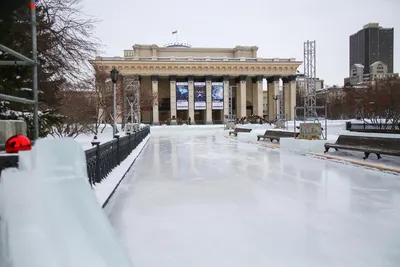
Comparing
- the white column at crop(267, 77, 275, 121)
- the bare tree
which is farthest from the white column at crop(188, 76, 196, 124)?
the bare tree

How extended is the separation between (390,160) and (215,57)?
3066 inches

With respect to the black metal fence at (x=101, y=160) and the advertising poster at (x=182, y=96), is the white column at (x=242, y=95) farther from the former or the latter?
the black metal fence at (x=101, y=160)

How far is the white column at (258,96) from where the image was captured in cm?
8681

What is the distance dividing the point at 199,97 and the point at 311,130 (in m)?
65.5

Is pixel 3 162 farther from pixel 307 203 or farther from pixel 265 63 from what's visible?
pixel 265 63

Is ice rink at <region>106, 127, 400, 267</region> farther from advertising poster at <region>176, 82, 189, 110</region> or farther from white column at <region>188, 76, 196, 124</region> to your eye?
white column at <region>188, 76, 196, 124</region>

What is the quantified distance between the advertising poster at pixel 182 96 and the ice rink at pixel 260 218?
69.9 metres

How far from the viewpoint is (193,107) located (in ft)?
266

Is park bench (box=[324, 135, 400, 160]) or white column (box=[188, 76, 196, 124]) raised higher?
white column (box=[188, 76, 196, 124])

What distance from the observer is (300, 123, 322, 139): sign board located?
16078 mm

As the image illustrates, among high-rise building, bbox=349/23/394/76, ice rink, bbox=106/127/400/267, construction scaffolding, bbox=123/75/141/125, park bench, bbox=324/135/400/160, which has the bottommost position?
ice rink, bbox=106/127/400/267

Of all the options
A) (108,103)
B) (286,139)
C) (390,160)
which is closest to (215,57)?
(108,103)

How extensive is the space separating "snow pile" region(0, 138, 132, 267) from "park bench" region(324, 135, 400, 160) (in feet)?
35.3

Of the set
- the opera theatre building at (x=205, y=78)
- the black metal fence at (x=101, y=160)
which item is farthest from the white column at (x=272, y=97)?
the black metal fence at (x=101, y=160)
